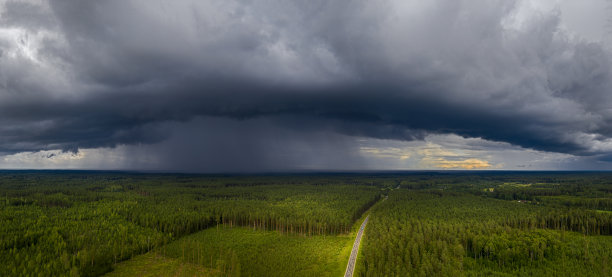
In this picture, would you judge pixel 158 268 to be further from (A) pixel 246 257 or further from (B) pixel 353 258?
(B) pixel 353 258

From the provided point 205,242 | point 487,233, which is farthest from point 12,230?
point 487,233

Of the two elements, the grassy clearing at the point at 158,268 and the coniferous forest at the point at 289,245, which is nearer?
the coniferous forest at the point at 289,245

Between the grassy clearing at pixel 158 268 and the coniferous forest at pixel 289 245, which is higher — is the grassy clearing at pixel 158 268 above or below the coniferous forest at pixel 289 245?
below

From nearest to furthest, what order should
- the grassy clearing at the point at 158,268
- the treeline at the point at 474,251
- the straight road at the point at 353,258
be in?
the treeline at the point at 474,251, the grassy clearing at the point at 158,268, the straight road at the point at 353,258

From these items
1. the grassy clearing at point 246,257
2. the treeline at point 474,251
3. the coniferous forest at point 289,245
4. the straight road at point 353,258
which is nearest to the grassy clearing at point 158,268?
the grassy clearing at point 246,257

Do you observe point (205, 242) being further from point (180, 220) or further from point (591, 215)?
point (591, 215)

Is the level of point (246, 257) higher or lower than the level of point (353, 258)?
higher

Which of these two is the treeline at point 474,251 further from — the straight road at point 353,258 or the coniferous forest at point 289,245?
the straight road at point 353,258

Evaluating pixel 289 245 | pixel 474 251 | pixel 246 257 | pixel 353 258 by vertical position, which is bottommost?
pixel 289 245

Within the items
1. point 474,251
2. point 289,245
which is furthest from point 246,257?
point 474,251
